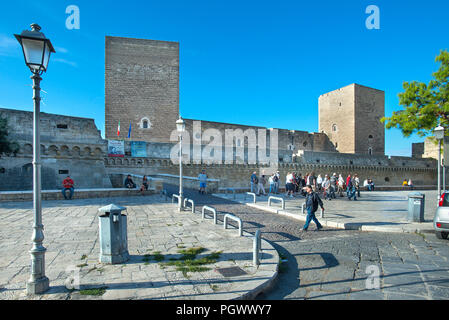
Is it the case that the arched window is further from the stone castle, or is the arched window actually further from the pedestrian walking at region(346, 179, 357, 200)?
the pedestrian walking at region(346, 179, 357, 200)

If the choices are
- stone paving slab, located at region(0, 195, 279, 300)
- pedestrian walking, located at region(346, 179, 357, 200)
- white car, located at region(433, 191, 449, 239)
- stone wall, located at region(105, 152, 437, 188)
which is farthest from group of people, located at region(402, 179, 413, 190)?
stone paving slab, located at region(0, 195, 279, 300)

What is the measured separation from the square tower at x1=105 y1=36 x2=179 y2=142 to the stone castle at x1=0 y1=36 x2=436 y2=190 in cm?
8

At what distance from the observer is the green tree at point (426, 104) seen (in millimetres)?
9641

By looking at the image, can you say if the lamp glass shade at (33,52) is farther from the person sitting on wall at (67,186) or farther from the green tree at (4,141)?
the green tree at (4,141)

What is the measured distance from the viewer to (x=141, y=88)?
22438mm

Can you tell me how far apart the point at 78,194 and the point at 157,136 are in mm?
12264

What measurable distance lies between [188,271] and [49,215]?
6074mm

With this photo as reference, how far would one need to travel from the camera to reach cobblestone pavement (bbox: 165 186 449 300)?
2.99 metres

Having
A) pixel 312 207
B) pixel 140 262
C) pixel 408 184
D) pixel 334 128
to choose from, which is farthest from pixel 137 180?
pixel 334 128

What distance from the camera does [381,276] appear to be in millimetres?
3393

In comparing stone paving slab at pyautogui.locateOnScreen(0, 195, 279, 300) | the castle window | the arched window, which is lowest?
stone paving slab at pyautogui.locateOnScreen(0, 195, 279, 300)

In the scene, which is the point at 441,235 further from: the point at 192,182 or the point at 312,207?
the point at 192,182

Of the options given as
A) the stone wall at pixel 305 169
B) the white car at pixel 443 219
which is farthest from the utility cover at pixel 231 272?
the stone wall at pixel 305 169

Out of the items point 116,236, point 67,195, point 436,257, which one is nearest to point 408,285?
point 436,257
